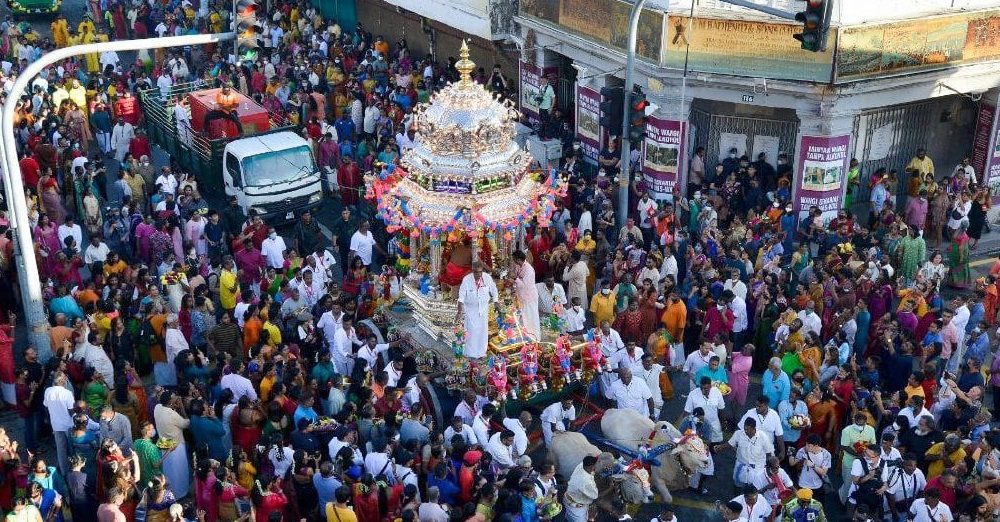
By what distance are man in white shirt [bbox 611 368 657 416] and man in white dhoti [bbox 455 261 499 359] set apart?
64.1 inches

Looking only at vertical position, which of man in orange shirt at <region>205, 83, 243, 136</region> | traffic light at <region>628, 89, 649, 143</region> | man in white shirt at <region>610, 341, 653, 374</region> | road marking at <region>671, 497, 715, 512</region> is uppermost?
traffic light at <region>628, 89, 649, 143</region>

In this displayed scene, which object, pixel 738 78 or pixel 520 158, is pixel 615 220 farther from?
pixel 520 158

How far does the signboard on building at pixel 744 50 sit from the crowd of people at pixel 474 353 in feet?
6.05

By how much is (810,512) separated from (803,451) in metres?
1.35

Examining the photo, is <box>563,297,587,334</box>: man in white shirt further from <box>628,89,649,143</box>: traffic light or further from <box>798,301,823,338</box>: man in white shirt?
<box>628,89,649,143</box>: traffic light

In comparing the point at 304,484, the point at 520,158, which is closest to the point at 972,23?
the point at 520,158

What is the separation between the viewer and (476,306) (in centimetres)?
1342

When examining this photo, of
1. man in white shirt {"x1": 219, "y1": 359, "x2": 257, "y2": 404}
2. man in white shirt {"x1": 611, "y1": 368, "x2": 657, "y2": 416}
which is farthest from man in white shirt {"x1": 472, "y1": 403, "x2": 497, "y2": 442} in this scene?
man in white shirt {"x1": 219, "y1": 359, "x2": 257, "y2": 404}

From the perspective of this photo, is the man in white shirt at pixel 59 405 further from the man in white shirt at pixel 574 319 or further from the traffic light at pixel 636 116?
the traffic light at pixel 636 116

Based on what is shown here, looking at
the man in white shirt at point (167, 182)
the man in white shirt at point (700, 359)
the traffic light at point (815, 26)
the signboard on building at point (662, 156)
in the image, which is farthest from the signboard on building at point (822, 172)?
the man in white shirt at point (167, 182)

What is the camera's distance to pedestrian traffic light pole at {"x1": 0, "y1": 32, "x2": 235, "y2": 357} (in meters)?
12.0

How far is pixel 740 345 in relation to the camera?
15742 millimetres

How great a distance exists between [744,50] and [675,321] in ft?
19.0

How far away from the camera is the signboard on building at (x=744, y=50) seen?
60.4ft
